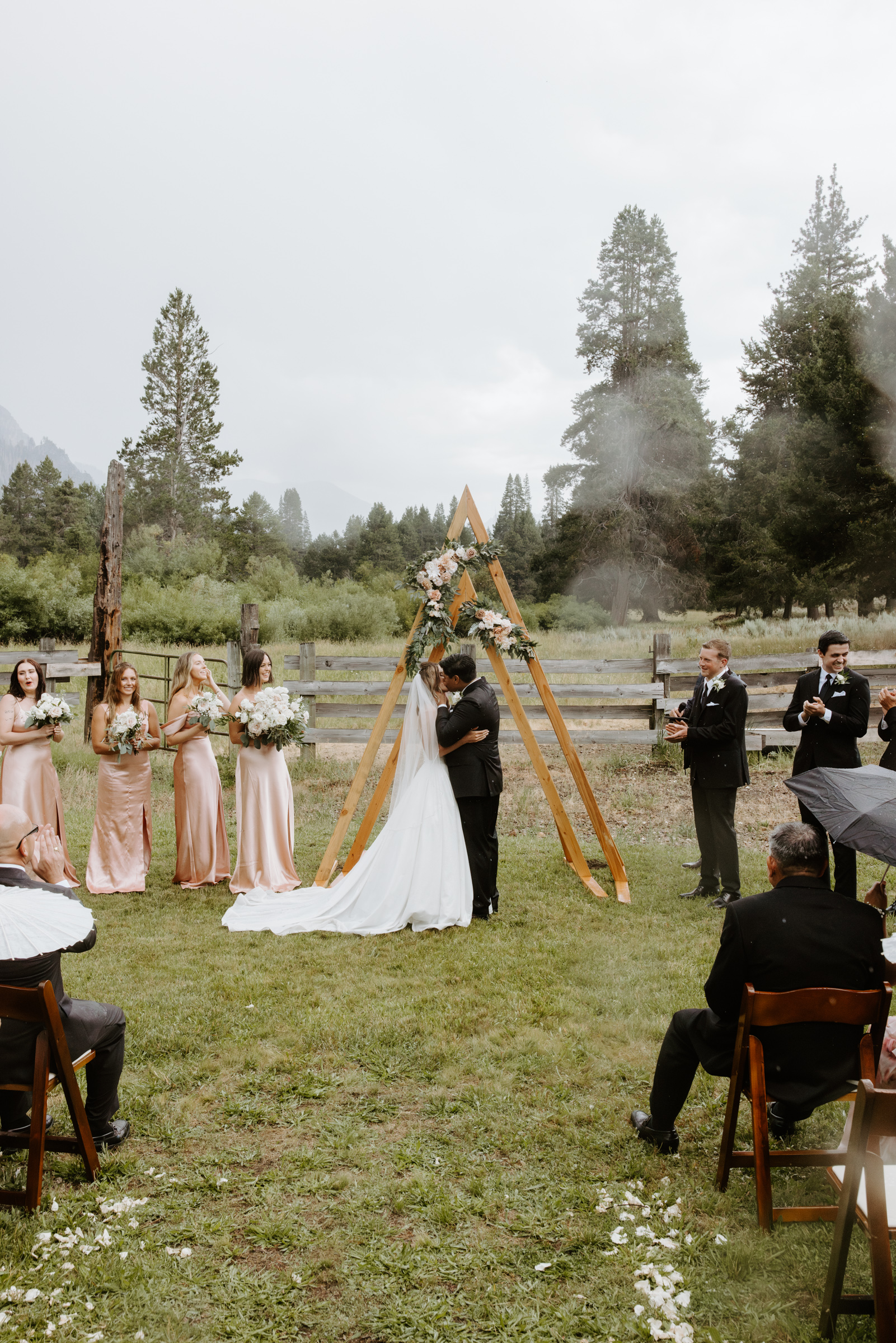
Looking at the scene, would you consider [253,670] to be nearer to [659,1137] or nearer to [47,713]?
[47,713]

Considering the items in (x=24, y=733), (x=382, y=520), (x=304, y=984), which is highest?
(x=382, y=520)

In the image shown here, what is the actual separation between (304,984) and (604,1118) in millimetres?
2312

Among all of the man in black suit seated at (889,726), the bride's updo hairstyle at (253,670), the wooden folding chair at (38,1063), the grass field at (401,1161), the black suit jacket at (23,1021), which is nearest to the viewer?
the grass field at (401,1161)

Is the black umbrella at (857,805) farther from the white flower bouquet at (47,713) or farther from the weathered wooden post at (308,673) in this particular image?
the weathered wooden post at (308,673)

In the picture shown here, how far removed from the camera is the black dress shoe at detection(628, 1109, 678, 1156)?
11.8ft

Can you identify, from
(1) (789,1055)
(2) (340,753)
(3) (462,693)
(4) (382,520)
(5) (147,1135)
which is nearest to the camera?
(1) (789,1055)

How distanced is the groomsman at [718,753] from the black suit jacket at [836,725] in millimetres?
438

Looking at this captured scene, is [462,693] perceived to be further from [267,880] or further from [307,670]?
[307,670]

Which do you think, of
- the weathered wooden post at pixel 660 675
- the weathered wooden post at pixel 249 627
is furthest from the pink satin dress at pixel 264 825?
the weathered wooden post at pixel 660 675

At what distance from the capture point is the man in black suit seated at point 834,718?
6.54 m

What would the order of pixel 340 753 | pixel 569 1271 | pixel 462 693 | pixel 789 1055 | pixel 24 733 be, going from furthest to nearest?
pixel 340 753
pixel 24 733
pixel 462 693
pixel 789 1055
pixel 569 1271

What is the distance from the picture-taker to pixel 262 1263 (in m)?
2.95

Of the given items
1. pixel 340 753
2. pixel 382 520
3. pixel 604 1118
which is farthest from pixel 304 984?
pixel 382 520

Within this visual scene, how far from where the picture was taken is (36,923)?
9.85ft
